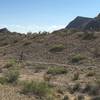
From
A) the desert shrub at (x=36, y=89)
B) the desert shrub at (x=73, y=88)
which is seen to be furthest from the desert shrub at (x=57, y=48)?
the desert shrub at (x=36, y=89)

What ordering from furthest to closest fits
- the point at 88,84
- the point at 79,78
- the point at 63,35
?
the point at 63,35
the point at 79,78
the point at 88,84

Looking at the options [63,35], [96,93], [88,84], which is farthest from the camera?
[63,35]

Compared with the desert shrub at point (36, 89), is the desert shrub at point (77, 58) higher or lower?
higher

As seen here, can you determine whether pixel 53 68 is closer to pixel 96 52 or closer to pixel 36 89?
pixel 96 52

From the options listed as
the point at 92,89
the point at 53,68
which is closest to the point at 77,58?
the point at 53,68

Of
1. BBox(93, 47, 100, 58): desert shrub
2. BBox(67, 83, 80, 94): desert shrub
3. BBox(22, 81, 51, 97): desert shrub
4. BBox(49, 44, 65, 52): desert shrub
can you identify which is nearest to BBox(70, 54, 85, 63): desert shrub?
BBox(93, 47, 100, 58): desert shrub

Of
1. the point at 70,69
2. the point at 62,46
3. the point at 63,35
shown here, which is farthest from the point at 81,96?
the point at 63,35

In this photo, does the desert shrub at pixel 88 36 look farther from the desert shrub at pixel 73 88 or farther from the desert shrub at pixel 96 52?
the desert shrub at pixel 73 88

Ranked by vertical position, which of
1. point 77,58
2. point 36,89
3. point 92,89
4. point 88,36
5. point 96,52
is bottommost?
point 92,89

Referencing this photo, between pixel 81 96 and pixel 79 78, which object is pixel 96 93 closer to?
pixel 81 96

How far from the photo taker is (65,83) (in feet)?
76.8

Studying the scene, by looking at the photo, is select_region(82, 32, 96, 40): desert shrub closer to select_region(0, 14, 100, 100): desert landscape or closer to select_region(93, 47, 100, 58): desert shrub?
select_region(0, 14, 100, 100): desert landscape

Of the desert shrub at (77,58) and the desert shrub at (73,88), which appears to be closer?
the desert shrub at (73,88)

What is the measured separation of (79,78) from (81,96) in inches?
234
